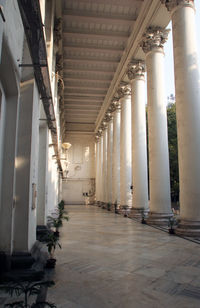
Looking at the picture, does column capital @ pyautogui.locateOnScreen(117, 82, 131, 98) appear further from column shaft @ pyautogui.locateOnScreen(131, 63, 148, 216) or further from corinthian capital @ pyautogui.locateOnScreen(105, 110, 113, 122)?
corinthian capital @ pyautogui.locateOnScreen(105, 110, 113, 122)

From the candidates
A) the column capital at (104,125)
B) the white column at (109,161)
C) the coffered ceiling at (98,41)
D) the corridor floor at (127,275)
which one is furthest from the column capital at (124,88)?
the corridor floor at (127,275)

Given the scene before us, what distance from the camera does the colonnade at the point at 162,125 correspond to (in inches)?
402

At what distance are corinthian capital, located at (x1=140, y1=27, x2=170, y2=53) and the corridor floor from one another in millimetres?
11035

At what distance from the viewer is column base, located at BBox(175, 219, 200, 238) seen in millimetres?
9594

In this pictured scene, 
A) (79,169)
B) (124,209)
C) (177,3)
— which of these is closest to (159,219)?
(124,209)

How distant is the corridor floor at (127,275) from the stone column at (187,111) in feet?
5.24

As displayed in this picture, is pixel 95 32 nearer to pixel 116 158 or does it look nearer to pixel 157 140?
pixel 157 140

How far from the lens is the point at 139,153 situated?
680 inches


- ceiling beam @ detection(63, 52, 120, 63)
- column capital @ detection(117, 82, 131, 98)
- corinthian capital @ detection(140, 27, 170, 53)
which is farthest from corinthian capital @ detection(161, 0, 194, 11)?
column capital @ detection(117, 82, 131, 98)

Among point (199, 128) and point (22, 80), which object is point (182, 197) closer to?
point (199, 128)

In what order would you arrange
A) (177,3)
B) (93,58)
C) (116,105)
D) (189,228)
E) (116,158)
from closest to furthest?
(189,228) < (177,3) < (93,58) < (116,158) < (116,105)

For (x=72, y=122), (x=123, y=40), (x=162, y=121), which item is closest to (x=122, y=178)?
(x=162, y=121)

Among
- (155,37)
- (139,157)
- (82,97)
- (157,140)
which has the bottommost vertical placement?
(139,157)

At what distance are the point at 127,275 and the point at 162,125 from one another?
10015 mm
